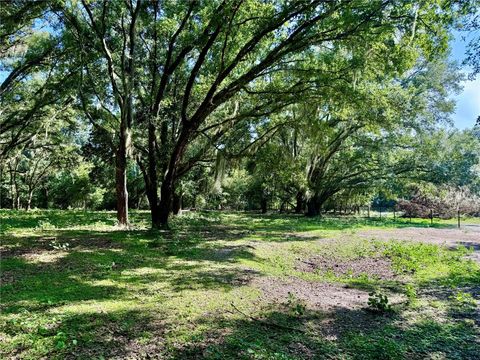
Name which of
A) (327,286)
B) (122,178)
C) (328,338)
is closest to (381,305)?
(328,338)

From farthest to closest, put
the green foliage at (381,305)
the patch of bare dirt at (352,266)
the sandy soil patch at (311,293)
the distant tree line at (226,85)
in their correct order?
the distant tree line at (226,85) < the patch of bare dirt at (352,266) < the sandy soil patch at (311,293) < the green foliage at (381,305)

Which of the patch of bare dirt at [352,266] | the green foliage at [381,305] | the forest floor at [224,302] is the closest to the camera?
the forest floor at [224,302]

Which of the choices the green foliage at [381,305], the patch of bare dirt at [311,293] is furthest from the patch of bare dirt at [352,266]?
the green foliage at [381,305]

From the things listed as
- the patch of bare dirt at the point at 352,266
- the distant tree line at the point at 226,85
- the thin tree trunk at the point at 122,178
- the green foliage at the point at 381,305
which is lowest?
the patch of bare dirt at the point at 352,266

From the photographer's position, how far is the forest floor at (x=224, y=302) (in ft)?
11.6

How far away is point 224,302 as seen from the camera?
4840mm

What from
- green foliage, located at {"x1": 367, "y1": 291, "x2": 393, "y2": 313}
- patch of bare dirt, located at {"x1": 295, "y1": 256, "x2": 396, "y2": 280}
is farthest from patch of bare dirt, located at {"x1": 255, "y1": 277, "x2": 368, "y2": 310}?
patch of bare dirt, located at {"x1": 295, "y1": 256, "x2": 396, "y2": 280}

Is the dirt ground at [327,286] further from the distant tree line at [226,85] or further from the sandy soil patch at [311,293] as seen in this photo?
the distant tree line at [226,85]

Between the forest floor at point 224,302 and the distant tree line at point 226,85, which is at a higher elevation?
the distant tree line at point 226,85

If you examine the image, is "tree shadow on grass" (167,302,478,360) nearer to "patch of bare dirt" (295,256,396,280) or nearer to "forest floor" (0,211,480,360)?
"forest floor" (0,211,480,360)

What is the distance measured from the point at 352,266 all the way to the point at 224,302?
4662mm

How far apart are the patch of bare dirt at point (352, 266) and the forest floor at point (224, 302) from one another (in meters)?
0.04

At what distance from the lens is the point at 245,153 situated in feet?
40.9

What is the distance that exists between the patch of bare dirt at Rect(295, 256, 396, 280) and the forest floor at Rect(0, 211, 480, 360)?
4 centimetres
